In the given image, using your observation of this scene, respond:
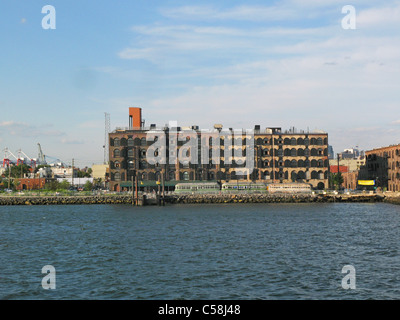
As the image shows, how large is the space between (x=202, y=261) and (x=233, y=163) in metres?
121

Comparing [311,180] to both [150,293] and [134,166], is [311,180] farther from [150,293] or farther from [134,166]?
[150,293]

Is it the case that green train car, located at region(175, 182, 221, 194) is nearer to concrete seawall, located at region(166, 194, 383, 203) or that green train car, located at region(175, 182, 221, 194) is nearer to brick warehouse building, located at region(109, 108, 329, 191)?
brick warehouse building, located at region(109, 108, 329, 191)

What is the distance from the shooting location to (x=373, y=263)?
38625 mm

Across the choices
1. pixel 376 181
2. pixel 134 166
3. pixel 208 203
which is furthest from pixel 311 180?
pixel 134 166

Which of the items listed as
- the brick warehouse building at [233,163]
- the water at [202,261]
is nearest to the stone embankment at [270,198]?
the brick warehouse building at [233,163]

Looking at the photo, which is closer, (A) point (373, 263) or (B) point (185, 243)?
(A) point (373, 263)

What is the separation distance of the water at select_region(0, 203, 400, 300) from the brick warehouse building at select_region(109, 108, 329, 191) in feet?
294

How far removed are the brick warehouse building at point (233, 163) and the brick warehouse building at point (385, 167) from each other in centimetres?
2161

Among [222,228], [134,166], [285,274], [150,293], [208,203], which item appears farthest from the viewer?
[134,166]

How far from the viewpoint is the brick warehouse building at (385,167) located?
509ft

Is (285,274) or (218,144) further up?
(218,144)

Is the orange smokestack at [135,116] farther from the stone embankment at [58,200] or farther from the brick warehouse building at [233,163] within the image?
the stone embankment at [58,200]

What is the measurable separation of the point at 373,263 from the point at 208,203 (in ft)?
315
